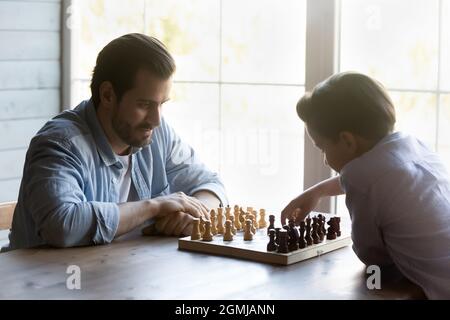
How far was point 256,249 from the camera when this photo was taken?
2.06 metres

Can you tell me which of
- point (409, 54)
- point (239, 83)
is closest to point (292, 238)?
point (409, 54)

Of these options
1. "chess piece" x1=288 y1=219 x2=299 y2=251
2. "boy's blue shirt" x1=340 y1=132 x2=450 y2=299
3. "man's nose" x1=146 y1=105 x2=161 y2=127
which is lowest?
"chess piece" x1=288 y1=219 x2=299 y2=251

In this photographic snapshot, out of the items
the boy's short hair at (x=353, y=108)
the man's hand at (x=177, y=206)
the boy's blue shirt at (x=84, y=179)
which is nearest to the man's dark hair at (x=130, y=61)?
the boy's blue shirt at (x=84, y=179)

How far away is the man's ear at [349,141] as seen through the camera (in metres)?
2.02

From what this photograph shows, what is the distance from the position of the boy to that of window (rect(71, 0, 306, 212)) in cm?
118

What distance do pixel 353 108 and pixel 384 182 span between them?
230 mm

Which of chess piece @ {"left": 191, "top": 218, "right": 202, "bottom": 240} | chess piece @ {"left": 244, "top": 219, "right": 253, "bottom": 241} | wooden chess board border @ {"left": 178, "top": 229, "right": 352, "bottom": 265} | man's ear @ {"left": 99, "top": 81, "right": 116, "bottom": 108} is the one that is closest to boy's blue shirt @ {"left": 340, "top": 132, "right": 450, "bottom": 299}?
wooden chess board border @ {"left": 178, "top": 229, "right": 352, "bottom": 265}

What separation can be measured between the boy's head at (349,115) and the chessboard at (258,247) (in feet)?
0.75

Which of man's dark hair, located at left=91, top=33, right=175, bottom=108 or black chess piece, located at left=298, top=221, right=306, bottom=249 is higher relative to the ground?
man's dark hair, located at left=91, top=33, right=175, bottom=108

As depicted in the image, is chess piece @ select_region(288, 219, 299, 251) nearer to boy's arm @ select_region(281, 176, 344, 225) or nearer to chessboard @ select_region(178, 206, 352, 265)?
chessboard @ select_region(178, 206, 352, 265)

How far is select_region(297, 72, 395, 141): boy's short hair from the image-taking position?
1996 mm

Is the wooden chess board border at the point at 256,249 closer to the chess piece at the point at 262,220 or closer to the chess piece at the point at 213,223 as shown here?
the chess piece at the point at 213,223

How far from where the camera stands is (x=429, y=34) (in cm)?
279
